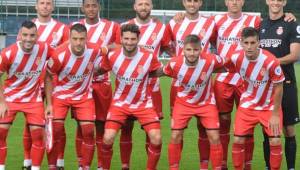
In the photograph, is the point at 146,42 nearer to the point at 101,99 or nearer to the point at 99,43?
the point at 99,43

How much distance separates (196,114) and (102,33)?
1458 millimetres

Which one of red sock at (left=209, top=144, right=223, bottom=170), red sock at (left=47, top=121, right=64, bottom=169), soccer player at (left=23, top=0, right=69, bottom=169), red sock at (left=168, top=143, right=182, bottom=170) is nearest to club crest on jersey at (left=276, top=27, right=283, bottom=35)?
red sock at (left=209, top=144, right=223, bottom=170)

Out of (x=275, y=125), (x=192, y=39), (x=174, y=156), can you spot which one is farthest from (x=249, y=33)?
(x=174, y=156)

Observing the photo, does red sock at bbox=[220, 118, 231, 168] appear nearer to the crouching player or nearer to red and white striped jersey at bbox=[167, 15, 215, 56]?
the crouching player

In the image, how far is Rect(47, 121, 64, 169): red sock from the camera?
7.09 metres

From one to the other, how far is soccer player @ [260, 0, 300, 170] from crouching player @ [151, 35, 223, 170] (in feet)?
2.03

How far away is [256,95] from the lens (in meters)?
6.88

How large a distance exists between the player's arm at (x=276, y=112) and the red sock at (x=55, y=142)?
2.20 m

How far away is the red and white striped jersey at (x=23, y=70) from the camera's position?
6.92 metres

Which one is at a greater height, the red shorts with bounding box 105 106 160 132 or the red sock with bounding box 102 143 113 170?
the red shorts with bounding box 105 106 160 132

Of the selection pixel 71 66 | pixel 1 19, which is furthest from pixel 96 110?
pixel 1 19

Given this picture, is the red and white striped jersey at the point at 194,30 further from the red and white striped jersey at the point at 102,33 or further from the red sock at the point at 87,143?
the red sock at the point at 87,143

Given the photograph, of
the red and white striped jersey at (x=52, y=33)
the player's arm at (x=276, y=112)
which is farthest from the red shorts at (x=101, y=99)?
the player's arm at (x=276, y=112)

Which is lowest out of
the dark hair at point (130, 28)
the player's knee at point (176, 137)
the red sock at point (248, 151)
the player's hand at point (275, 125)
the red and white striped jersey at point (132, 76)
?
the red sock at point (248, 151)
